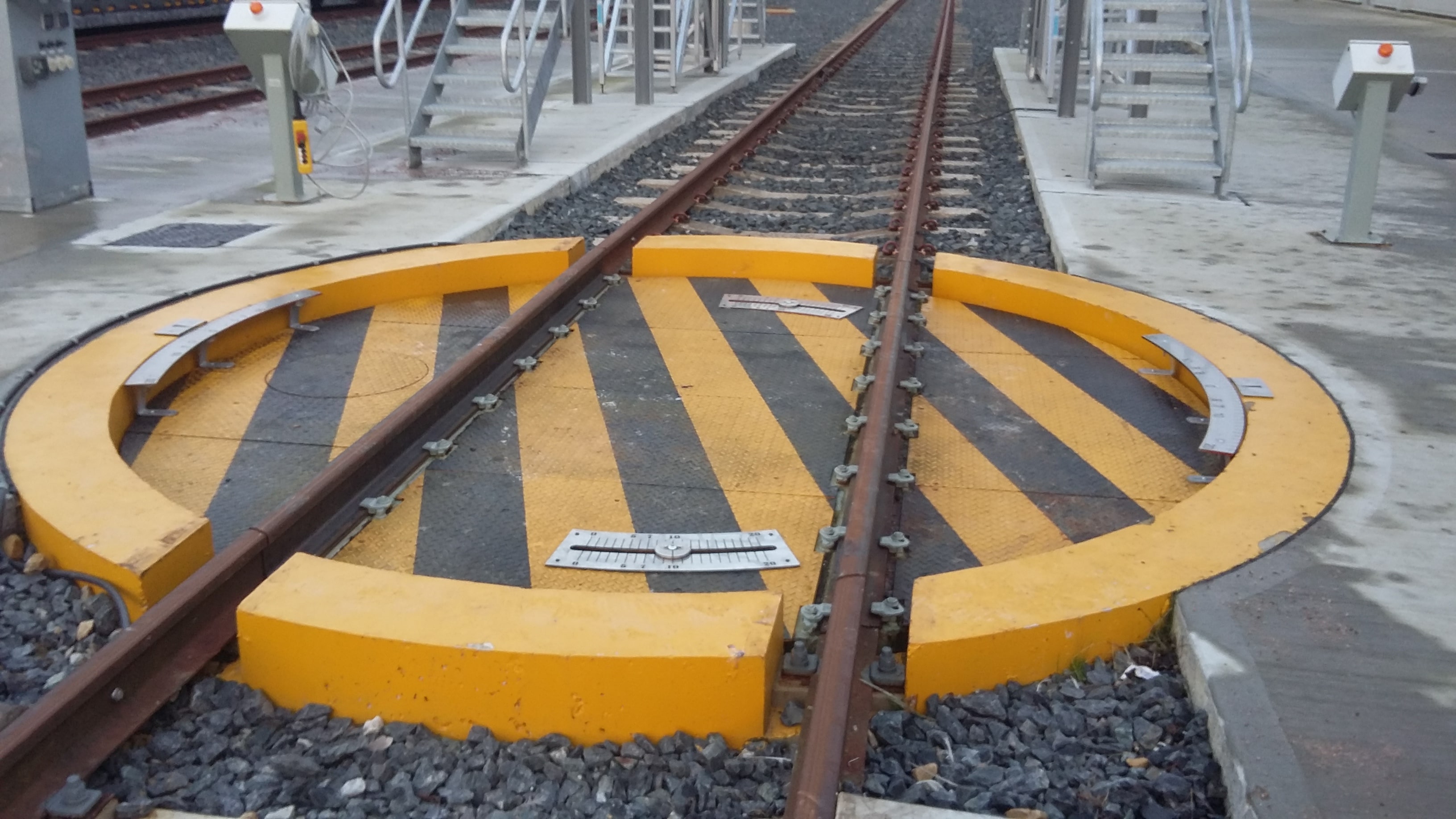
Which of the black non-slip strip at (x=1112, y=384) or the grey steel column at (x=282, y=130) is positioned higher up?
the grey steel column at (x=282, y=130)

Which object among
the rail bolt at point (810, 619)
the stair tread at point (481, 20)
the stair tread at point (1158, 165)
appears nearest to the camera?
the rail bolt at point (810, 619)

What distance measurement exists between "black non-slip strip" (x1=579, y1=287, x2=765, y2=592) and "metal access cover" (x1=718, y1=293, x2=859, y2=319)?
Result: 0.54 m

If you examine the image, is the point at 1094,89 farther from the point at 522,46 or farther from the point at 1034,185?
the point at 522,46

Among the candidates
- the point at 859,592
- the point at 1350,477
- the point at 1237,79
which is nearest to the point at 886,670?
the point at 859,592

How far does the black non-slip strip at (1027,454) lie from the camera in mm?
4012

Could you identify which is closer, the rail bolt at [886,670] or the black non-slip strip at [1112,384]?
the rail bolt at [886,670]

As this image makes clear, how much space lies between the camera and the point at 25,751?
2.48m

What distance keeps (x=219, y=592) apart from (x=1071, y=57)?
38.3ft

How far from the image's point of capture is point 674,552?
362 cm

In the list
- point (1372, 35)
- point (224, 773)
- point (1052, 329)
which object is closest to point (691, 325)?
point (1052, 329)

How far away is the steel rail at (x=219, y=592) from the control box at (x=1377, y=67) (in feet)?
15.3

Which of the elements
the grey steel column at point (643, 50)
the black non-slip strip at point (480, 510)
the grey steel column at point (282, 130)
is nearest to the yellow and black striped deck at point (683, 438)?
the black non-slip strip at point (480, 510)

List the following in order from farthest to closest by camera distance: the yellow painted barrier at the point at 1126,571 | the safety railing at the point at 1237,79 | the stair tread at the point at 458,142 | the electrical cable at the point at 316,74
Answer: the stair tread at the point at 458,142 → the safety railing at the point at 1237,79 → the electrical cable at the point at 316,74 → the yellow painted barrier at the point at 1126,571

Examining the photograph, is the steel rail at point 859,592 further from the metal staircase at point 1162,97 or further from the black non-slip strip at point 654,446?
the metal staircase at point 1162,97
